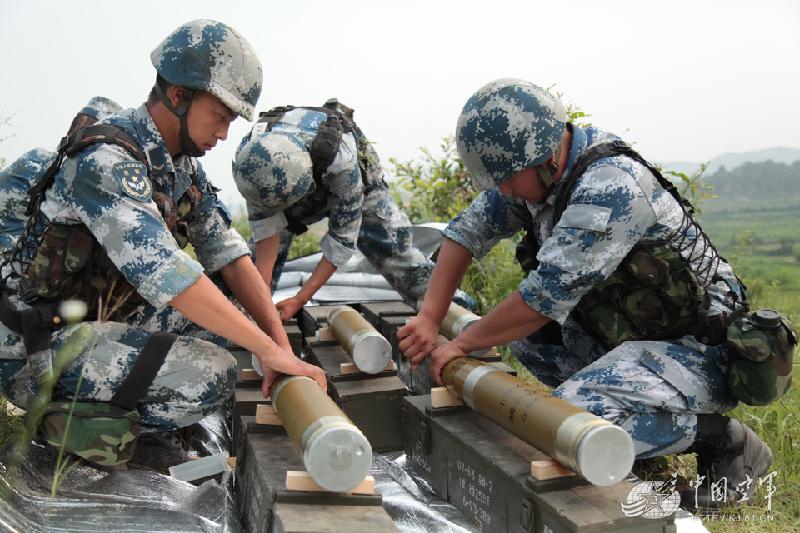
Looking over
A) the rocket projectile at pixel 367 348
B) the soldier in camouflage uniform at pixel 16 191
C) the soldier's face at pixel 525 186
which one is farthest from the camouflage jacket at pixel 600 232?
the soldier in camouflage uniform at pixel 16 191

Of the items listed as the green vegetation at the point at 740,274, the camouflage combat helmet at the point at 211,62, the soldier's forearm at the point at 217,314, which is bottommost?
the green vegetation at the point at 740,274

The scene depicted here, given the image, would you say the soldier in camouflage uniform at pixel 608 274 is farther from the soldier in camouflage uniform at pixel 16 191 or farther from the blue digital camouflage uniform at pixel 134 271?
the soldier in camouflage uniform at pixel 16 191

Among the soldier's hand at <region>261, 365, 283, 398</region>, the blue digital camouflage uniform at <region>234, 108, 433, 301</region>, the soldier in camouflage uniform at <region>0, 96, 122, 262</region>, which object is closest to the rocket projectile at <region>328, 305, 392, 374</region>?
the soldier's hand at <region>261, 365, 283, 398</region>

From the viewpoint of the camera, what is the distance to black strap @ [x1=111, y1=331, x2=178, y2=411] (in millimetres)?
2953

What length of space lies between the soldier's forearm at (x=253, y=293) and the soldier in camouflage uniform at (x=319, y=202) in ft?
2.22

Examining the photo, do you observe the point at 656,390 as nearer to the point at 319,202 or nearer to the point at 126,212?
the point at 126,212

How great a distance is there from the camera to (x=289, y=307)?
14.9 feet

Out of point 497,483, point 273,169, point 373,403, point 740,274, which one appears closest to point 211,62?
point 273,169

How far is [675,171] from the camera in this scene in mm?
5742

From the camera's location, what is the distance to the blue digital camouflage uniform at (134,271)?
2.68 m

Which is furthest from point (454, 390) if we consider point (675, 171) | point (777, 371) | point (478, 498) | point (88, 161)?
point (675, 171)

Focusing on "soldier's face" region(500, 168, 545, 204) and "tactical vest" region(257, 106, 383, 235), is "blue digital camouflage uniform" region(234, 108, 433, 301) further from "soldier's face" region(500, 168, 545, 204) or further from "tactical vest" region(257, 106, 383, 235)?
"soldier's face" region(500, 168, 545, 204)

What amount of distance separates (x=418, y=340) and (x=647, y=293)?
3.56 ft

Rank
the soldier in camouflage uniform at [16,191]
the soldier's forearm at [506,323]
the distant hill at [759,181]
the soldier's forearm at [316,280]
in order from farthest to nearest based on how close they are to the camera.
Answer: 1. the distant hill at [759,181]
2. the soldier's forearm at [316,280]
3. the soldier in camouflage uniform at [16,191]
4. the soldier's forearm at [506,323]
